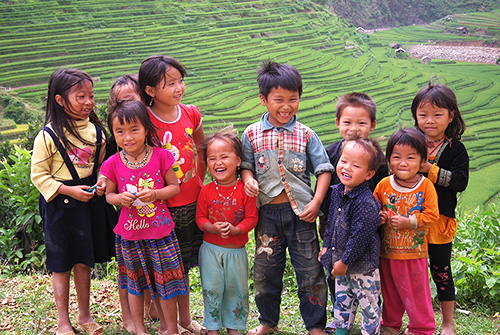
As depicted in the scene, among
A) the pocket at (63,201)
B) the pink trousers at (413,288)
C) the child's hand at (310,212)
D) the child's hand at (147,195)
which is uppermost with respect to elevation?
the child's hand at (147,195)

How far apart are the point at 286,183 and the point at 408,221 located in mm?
627

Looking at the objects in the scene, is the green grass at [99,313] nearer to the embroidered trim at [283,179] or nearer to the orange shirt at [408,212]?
the orange shirt at [408,212]

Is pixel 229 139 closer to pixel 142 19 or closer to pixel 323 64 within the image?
pixel 142 19

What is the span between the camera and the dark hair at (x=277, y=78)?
2.25 meters

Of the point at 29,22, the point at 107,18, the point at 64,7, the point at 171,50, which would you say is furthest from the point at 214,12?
the point at 29,22

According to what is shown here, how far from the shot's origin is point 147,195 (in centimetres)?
214

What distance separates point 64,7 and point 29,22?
65 cm

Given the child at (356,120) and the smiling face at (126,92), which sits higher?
the smiling face at (126,92)

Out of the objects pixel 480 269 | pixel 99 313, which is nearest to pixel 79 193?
pixel 99 313

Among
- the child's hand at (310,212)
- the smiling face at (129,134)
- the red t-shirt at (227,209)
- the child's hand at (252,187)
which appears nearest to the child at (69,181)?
the smiling face at (129,134)

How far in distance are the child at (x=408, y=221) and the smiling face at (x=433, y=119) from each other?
0.53 ft

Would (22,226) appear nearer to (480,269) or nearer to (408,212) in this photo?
(408,212)

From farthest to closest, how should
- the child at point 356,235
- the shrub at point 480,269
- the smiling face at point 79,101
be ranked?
the shrub at point 480,269 < the smiling face at point 79,101 < the child at point 356,235

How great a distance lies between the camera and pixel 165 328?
8.05ft
